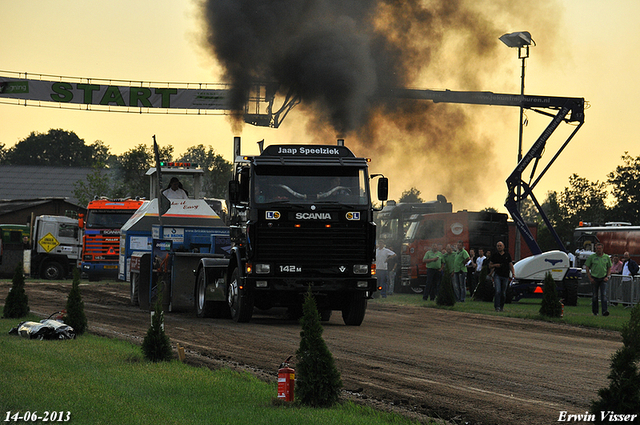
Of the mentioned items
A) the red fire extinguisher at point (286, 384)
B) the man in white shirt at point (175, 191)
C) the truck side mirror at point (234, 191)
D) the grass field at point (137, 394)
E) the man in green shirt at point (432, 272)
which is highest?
the man in white shirt at point (175, 191)

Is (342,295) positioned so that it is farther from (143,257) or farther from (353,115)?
(353,115)

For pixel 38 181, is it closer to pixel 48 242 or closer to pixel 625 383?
pixel 48 242

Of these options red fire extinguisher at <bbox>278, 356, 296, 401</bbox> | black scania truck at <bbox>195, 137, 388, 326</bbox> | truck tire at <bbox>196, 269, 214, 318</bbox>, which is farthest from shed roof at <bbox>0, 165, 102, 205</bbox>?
red fire extinguisher at <bbox>278, 356, 296, 401</bbox>

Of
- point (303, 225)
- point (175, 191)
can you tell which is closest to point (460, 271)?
point (175, 191)

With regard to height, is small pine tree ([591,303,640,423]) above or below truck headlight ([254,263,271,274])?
below

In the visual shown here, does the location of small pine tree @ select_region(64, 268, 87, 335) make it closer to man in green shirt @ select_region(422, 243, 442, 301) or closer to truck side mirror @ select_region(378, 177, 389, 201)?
truck side mirror @ select_region(378, 177, 389, 201)

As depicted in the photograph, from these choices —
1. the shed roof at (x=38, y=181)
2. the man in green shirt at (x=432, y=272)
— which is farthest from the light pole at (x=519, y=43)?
the shed roof at (x=38, y=181)

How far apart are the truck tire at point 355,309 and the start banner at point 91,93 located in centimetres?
2013

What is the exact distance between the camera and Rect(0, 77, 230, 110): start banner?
35.2 m

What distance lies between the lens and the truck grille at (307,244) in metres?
15.1

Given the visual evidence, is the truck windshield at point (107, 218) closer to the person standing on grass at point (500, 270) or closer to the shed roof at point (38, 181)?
the person standing on grass at point (500, 270)

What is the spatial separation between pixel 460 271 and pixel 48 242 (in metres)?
20.5

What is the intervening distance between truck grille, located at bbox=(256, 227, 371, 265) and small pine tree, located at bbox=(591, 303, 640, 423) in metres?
9.79

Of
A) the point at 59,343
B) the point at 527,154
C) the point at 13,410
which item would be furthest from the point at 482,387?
the point at 527,154
